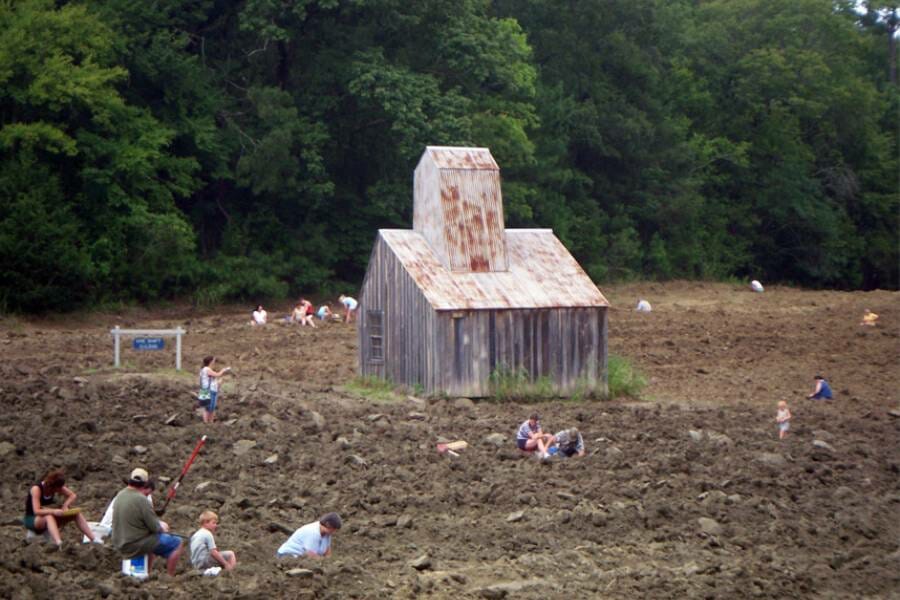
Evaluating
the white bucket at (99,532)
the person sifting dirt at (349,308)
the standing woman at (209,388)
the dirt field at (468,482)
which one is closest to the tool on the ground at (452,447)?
the dirt field at (468,482)

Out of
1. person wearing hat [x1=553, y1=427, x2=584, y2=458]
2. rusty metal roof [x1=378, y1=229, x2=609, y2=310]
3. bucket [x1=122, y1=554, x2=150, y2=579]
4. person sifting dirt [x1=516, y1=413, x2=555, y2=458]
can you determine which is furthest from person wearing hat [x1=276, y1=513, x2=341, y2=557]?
rusty metal roof [x1=378, y1=229, x2=609, y2=310]

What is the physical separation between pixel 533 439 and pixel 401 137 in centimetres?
2872

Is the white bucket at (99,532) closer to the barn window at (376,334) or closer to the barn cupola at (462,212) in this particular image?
the barn cupola at (462,212)

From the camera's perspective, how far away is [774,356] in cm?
3881

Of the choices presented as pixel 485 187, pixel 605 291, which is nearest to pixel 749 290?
pixel 605 291

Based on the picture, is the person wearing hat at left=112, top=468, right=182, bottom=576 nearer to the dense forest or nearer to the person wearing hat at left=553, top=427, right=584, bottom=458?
the person wearing hat at left=553, top=427, right=584, bottom=458

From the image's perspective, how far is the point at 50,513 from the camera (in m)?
15.4

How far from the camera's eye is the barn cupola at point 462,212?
31188 millimetres

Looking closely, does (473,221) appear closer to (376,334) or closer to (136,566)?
(376,334)

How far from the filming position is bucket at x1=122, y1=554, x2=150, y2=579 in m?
14.4

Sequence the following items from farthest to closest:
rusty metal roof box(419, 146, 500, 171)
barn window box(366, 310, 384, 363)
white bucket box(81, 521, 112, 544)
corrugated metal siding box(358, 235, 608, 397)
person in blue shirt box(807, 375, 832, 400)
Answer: barn window box(366, 310, 384, 363)
rusty metal roof box(419, 146, 500, 171)
person in blue shirt box(807, 375, 832, 400)
corrugated metal siding box(358, 235, 608, 397)
white bucket box(81, 521, 112, 544)

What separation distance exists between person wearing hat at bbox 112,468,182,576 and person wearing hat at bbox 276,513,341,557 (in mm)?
1422

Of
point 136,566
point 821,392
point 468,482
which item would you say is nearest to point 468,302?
point 821,392

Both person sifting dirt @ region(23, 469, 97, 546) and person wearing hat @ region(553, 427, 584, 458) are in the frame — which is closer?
person sifting dirt @ region(23, 469, 97, 546)
